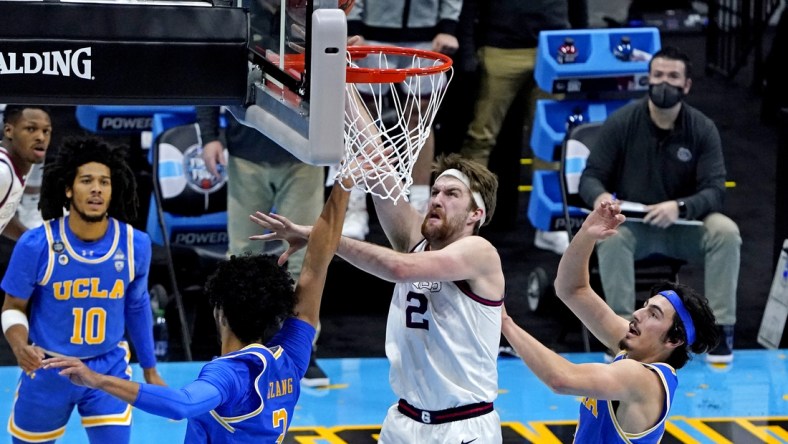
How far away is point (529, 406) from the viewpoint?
28.3 ft

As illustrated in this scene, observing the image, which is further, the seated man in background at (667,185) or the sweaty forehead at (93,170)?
the seated man in background at (667,185)

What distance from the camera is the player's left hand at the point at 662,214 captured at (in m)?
9.15

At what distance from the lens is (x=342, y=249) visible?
221 inches

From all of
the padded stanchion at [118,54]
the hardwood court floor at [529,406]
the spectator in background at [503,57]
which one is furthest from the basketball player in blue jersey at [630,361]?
the spectator in background at [503,57]

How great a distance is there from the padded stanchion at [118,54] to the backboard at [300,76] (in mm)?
119

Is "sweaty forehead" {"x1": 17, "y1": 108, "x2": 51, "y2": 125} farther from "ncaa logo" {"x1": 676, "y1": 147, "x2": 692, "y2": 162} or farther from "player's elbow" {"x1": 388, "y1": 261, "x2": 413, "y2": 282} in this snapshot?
"ncaa logo" {"x1": 676, "y1": 147, "x2": 692, "y2": 162}

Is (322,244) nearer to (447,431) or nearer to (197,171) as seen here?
(447,431)

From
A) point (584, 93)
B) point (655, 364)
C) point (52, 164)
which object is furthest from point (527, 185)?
point (655, 364)

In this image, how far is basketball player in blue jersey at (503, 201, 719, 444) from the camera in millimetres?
5426

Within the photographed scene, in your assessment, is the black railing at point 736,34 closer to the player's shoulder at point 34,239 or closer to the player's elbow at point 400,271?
the player's shoulder at point 34,239

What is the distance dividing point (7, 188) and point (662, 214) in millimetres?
4207

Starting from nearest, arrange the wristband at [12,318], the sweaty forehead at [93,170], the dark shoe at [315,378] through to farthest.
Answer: the wristband at [12,318]
the sweaty forehead at [93,170]
the dark shoe at [315,378]

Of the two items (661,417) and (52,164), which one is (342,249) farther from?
(52,164)

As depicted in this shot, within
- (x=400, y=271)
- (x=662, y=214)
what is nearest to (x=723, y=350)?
(x=662, y=214)
